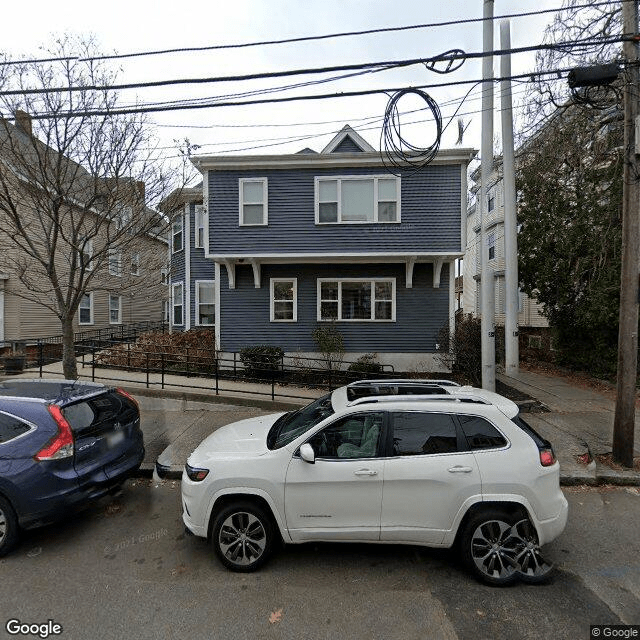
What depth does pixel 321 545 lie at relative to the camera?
347 centimetres

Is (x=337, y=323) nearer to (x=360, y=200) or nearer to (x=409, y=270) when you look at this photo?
(x=409, y=270)

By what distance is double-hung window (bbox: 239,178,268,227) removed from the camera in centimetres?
1097

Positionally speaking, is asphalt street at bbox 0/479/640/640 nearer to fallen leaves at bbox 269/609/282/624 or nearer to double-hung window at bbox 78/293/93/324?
fallen leaves at bbox 269/609/282/624

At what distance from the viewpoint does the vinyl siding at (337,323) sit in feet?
37.4

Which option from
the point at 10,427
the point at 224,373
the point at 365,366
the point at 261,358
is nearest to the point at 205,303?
the point at 261,358

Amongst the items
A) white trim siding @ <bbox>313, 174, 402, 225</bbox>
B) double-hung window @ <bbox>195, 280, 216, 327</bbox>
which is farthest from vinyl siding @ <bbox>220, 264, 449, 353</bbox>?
double-hung window @ <bbox>195, 280, 216, 327</bbox>

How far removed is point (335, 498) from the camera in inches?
123

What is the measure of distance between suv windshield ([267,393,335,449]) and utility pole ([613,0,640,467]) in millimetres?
4525

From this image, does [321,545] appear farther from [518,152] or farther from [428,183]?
[518,152]

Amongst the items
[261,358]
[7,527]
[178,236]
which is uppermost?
[178,236]

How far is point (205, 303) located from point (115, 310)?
28.4 feet

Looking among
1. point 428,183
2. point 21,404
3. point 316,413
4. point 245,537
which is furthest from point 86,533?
point 428,183

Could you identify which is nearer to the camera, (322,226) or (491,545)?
(491,545)

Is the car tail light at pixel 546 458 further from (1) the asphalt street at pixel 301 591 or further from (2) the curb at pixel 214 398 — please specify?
(2) the curb at pixel 214 398
